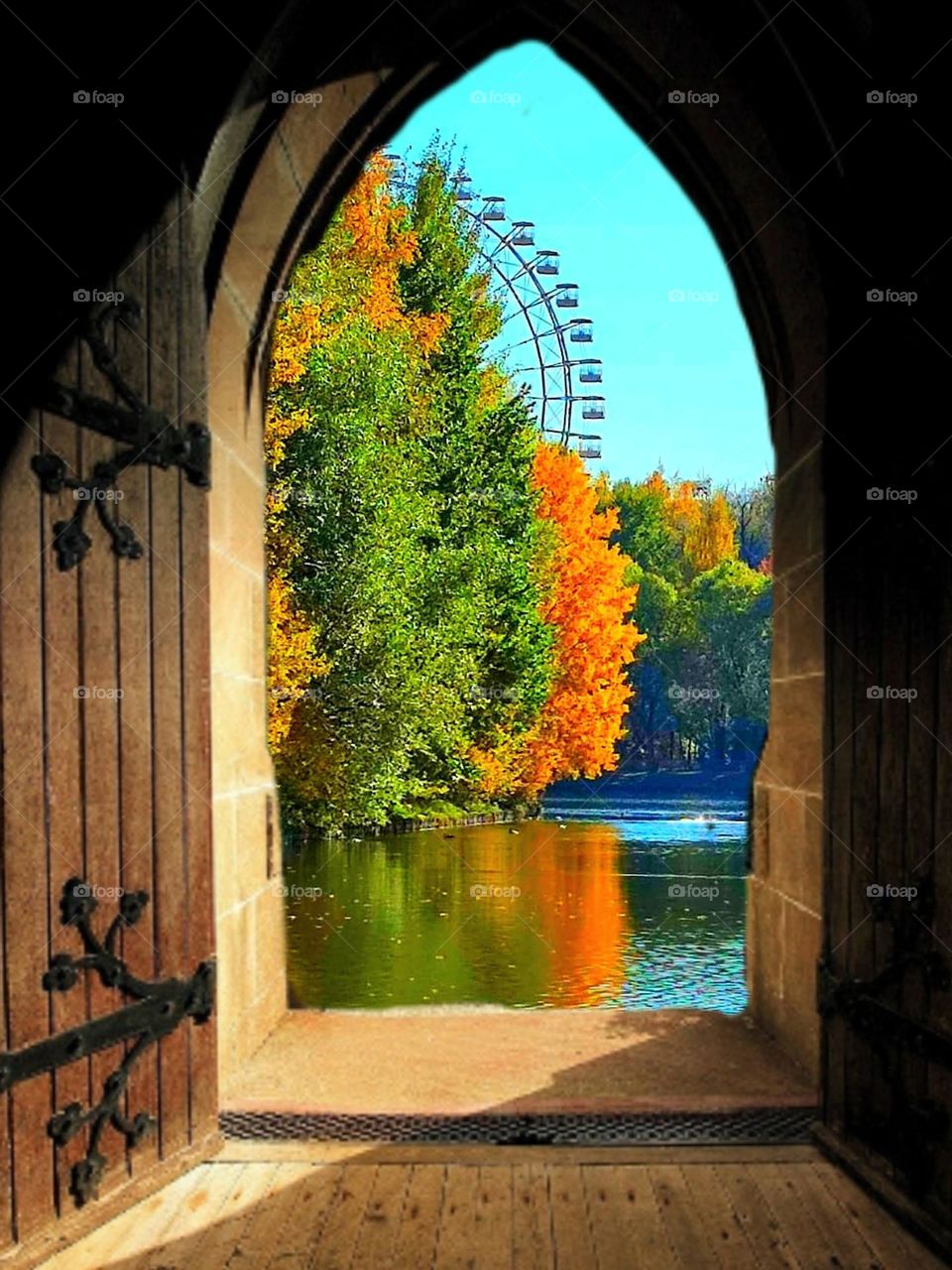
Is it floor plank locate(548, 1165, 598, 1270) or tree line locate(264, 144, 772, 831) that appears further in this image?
tree line locate(264, 144, 772, 831)

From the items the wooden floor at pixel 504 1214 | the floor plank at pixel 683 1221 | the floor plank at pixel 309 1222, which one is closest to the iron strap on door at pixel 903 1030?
the wooden floor at pixel 504 1214

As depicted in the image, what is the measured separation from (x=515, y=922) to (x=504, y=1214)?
7.22 m

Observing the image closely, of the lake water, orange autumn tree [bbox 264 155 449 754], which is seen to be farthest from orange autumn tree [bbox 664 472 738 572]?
orange autumn tree [bbox 264 155 449 754]

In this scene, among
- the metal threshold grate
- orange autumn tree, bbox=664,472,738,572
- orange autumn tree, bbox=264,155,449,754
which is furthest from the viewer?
orange autumn tree, bbox=664,472,738,572

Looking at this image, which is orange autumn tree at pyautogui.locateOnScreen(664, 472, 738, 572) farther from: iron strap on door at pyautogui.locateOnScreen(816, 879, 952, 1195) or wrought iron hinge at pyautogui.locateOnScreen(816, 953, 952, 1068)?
iron strap on door at pyautogui.locateOnScreen(816, 879, 952, 1195)

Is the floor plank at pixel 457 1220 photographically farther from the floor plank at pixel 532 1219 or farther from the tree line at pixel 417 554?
the tree line at pixel 417 554

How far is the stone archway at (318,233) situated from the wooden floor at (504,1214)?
755 millimetres

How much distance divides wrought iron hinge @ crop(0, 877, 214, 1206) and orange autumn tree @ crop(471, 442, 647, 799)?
53.0 ft

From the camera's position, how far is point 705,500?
43938 millimetres

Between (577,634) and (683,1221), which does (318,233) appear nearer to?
(683,1221)

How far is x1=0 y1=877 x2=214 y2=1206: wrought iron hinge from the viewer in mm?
2793

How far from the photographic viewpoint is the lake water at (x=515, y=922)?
7.70 metres

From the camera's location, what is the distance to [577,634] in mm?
20219

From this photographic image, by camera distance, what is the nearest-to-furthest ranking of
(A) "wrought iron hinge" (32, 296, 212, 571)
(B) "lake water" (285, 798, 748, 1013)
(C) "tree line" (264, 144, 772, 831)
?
(A) "wrought iron hinge" (32, 296, 212, 571), (B) "lake water" (285, 798, 748, 1013), (C) "tree line" (264, 144, 772, 831)
